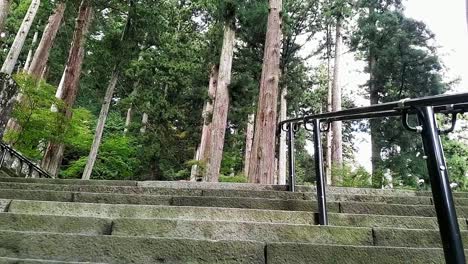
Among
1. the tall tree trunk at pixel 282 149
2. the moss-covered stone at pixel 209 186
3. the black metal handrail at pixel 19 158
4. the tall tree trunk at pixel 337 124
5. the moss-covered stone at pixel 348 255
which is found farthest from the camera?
the tall tree trunk at pixel 282 149

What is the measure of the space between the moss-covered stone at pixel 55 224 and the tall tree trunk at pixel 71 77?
799cm

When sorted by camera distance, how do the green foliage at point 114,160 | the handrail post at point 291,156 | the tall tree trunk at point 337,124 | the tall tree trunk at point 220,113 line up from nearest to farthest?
1. the handrail post at point 291,156
2. the tall tree trunk at point 220,113
3. the tall tree trunk at point 337,124
4. the green foliage at point 114,160

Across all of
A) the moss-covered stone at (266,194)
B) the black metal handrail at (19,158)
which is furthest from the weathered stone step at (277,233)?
the black metal handrail at (19,158)

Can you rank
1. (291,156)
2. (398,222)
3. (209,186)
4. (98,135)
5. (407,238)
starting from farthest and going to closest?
(98,135), (209,186), (291,156), (398,222), (407,238)

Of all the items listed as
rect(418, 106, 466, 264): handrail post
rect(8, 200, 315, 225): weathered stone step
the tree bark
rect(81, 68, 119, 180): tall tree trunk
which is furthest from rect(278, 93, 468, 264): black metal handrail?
rect(81, 68, 119, 180): tall tree trunk

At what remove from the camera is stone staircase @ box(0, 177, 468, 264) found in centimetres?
189

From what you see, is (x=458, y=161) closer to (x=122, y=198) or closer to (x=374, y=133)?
(x=374, y=133)

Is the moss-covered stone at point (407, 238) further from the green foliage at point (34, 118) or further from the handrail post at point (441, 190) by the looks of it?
the green foliage at point (34, 118)

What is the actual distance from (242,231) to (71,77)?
10.4 m

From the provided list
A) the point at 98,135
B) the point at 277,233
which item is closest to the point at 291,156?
the point at 277,233

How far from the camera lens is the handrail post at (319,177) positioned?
2.52 meters

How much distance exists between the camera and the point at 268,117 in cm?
711

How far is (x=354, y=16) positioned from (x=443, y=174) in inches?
639

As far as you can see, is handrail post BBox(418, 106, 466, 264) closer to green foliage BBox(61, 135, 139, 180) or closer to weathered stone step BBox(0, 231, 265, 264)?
weathered stone step BBox(0, 231, 265, 264)
